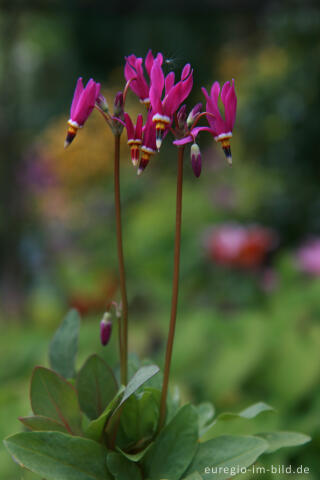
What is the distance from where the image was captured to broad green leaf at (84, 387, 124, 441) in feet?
2.28

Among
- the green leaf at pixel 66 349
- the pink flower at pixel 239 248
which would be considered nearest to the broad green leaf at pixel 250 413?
Result: the green leaf at pixel 66 349

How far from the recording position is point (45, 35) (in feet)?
30.4

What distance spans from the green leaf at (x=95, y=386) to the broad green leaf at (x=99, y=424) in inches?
2.0

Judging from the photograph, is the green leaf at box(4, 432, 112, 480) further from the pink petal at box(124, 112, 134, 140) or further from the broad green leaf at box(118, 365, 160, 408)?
the pink petal at box(124, 112, 134, 140)

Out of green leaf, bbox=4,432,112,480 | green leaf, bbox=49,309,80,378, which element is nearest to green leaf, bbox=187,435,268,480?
green leaf, bbox=4,432,112,480

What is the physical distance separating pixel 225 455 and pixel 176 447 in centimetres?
7

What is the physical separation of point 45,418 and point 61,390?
0.04 m

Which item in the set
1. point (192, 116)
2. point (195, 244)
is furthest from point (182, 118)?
point (195, 244)

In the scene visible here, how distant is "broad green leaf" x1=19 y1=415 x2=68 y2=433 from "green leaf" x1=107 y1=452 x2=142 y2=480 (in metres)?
0.08

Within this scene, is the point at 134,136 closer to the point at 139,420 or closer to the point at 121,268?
the point at 121,268

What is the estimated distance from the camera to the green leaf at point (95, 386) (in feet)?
2.54

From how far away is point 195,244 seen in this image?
302 cm

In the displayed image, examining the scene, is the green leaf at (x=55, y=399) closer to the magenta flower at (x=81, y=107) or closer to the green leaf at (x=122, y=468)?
the green leaf at (x=122, y=468)

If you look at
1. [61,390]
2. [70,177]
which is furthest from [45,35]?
[61,390]
